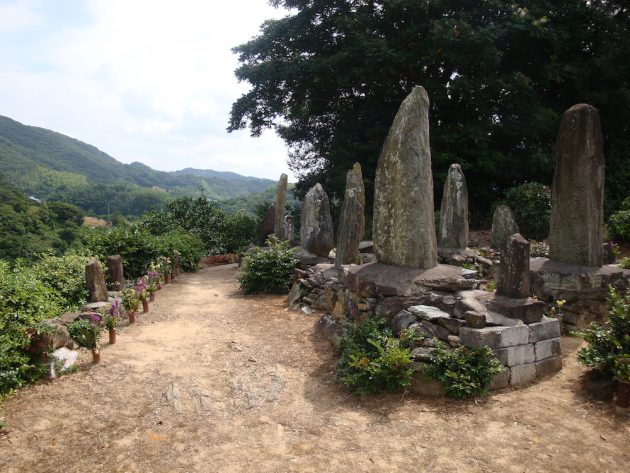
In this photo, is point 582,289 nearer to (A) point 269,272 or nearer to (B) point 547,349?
(B) point 547,349

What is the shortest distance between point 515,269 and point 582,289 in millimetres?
2112

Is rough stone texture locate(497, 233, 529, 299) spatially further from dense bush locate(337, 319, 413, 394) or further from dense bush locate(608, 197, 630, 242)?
dense bush locate(608, 197, 630, 242)

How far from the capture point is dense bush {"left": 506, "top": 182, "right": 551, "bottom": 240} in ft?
46.9

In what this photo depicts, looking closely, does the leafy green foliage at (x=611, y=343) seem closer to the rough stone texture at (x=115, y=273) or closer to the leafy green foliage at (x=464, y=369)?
the leafy green foliage at (x=464, y=369)

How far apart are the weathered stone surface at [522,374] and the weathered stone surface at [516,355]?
5 cm

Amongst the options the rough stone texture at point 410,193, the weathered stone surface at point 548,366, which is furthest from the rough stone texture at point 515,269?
the rough stone texture at point 410,193

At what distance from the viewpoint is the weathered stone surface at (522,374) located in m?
4.98

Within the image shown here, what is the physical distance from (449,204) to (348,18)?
392 inches

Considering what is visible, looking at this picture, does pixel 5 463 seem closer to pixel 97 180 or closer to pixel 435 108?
pixel 435 108

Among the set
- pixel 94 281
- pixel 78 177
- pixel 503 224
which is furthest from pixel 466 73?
pixel 78 177

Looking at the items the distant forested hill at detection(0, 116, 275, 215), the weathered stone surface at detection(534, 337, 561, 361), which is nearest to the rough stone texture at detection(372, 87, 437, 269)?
the weathered stone surface at detection(534, 337, 561, 361)

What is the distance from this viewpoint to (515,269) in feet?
17.9

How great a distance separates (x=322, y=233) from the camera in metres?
11.7

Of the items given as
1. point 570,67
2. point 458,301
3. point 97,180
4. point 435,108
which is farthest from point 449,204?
point 97,180
